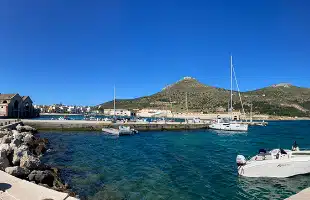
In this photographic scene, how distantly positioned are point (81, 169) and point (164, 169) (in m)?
8.02

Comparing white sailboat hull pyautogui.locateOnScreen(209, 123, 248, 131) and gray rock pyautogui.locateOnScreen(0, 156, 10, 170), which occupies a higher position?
gray rock pyautogui.locateOnScreen(0, 156, 10, 170)

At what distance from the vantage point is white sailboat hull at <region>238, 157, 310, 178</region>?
25516mm

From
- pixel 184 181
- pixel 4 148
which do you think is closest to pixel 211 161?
pixel 184 181

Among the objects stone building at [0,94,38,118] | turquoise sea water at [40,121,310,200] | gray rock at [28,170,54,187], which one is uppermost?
stone building at [0,94,38,118]

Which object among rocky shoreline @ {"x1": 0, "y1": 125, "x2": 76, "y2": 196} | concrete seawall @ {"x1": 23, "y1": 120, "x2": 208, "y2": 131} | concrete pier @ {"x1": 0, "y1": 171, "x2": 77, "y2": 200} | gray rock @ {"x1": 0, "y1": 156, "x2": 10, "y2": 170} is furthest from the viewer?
concrete seawall @ {"x1": 23, "y1": 120, "x2": 208, "y2": 131}

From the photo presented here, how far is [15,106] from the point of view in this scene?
389 feet

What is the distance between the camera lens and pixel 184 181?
24.4m

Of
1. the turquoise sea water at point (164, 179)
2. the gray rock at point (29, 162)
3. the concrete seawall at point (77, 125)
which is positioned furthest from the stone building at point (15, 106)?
the gray rock at point (29, 162)

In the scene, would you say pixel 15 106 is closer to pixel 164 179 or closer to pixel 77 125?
pixel 77 125

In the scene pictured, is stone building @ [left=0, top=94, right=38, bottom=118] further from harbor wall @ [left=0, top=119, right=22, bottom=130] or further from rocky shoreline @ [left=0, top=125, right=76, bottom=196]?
rocky shoreline @ [left=0, top=125, right=76, bottom=196]

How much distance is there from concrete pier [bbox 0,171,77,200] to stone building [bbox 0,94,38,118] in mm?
104544

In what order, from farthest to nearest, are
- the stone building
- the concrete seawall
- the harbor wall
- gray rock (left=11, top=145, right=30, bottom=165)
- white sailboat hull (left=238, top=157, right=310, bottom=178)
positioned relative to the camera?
the stone building < the concrete seawall < the harbor wall < white sailboat hull (left=238, top=157, right=310, bottom=178) < gray rock (left=11, top=145, right=30, bottom=165)

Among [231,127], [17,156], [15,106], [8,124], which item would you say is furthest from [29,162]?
[15,106]

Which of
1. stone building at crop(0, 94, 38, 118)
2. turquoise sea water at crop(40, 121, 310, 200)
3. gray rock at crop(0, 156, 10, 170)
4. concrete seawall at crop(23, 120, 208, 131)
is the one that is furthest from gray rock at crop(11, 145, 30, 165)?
stone building at crop(0, 94, 38, 118)
